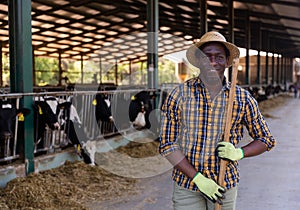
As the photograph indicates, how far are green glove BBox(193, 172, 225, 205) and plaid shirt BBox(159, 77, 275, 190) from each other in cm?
8

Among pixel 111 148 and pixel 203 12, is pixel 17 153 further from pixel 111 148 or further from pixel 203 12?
pixel 203 12

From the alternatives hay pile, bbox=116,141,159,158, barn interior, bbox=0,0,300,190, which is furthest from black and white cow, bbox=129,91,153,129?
barn interior, bbox=0,0,300,190

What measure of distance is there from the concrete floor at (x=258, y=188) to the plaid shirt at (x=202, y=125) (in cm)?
218

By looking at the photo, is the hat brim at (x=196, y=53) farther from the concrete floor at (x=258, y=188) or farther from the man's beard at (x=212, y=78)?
the concrete floor at (x=258, y=188)

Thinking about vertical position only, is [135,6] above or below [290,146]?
above

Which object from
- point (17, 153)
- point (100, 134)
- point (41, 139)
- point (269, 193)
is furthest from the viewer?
point (100, 134)

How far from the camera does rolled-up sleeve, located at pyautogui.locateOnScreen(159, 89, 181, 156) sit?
197 centimetres

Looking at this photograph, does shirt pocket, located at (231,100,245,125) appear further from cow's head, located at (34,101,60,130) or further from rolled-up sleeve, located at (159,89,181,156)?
cow's head, located at (34,101,60,130)

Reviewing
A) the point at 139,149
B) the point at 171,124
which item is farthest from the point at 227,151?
the point at 139,149

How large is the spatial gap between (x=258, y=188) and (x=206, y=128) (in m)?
3.03

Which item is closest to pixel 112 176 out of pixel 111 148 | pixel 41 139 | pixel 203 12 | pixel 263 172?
pixel 41 139

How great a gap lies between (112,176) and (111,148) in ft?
5.26

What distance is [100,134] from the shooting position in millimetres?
6852

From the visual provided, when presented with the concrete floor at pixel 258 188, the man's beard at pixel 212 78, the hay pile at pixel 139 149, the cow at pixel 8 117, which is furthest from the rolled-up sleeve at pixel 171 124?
the hay pile at pixel 139 149
